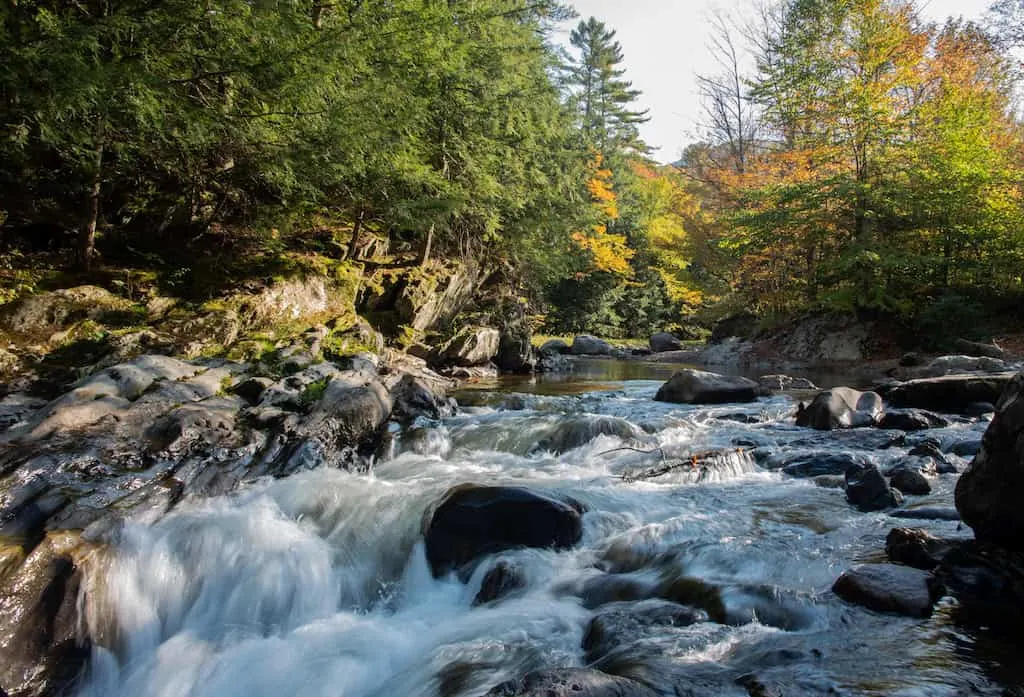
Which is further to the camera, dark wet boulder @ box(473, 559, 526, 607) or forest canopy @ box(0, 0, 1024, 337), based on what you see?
forest canopy @ box(0, 0, 1024, 337)

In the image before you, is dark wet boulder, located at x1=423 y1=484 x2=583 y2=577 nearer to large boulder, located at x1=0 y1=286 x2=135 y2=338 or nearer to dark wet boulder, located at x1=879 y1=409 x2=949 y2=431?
dark wet boulder, located at x1=879 y1=409 x2=949 y2=431

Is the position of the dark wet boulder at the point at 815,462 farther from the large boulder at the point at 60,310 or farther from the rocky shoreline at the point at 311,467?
the large boulder at the point at 60,310

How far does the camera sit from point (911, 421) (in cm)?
816

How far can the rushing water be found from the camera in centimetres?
297

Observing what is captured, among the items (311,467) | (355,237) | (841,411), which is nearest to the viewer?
(311,467)

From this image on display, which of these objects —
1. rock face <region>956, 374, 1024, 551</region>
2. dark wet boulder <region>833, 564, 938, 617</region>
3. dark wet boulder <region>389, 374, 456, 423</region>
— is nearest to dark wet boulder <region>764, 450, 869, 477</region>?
rock face <region>956, 374, 1024, 551</region>

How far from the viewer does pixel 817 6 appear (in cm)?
1944

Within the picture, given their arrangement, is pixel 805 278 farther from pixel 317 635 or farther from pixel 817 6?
pixel 317 635

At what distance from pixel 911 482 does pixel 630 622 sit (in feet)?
11.5

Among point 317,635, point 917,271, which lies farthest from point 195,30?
point 917,271

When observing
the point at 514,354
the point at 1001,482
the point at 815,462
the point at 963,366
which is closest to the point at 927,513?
the point at 1001,482

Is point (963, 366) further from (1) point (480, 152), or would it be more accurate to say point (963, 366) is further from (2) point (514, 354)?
(1) point (480, 152)

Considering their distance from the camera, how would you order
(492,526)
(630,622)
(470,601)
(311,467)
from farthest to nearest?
(311,467) → (492,526) → (470,601) → (630,622)

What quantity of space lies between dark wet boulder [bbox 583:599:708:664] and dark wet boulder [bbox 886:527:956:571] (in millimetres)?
1449
